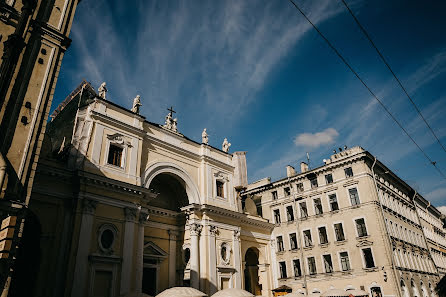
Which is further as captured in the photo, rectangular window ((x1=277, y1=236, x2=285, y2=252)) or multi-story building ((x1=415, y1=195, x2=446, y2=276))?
multi-story building ((x1=415, y1=195, x2=446, y2=276))

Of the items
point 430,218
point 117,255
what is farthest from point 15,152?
point 430,218

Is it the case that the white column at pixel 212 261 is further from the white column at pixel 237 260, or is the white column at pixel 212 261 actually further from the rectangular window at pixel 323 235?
the rectangular window at pixel 323 235

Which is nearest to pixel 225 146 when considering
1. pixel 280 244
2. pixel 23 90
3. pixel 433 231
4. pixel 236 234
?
pixel 236 234

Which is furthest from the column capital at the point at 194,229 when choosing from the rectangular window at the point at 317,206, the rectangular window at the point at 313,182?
the rectangular window at the point at 313,182

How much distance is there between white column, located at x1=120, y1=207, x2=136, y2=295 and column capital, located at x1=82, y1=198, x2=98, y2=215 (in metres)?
2.05

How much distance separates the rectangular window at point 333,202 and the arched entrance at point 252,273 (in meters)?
8.59

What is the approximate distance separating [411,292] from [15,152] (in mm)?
32180

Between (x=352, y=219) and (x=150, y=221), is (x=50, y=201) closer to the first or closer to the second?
(x=150, y=221)

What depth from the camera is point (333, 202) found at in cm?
3006

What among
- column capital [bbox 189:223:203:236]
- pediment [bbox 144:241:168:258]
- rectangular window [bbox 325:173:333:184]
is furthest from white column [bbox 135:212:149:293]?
rectangular window [bbox 325:173:333:184]

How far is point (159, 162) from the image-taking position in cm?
2230

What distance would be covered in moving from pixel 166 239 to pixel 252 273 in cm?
1083

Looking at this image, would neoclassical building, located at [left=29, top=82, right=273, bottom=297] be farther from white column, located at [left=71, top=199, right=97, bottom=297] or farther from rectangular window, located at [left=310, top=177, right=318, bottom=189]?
rectangular window, located at [left=310, top=177, right=318, bottom=189]

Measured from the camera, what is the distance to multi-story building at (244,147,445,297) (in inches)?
1037
